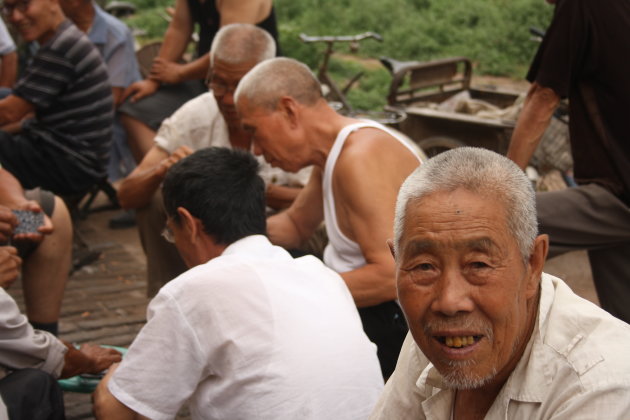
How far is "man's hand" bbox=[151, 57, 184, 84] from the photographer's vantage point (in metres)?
5.81

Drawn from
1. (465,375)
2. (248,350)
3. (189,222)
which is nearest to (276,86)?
(189,222)

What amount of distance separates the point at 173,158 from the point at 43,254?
819 mm

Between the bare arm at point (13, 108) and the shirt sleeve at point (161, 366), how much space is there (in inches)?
118

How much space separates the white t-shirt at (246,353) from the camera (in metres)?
2.46

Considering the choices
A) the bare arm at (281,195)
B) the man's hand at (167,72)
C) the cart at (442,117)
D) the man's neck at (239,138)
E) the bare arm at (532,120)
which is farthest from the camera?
the cart at (442,117)

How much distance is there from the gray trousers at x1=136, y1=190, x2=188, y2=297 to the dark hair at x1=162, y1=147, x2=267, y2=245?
1629mm

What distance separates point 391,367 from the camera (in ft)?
11.8

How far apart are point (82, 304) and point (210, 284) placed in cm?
280

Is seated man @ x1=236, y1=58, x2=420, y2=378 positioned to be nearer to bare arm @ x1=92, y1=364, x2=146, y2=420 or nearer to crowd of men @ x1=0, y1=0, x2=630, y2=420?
crowd of men @ x1=0, y1=0, x2=630, y2=420

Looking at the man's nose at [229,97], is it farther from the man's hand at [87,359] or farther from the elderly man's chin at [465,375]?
the elderly man's chin at [465,375]

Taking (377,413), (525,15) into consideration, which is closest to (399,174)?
(377,413)

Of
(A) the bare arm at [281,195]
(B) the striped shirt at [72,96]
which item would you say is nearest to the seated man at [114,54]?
(B) the striped shirt at [72,96]

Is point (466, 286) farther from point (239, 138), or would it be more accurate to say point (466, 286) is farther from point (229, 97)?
point (239, 138)

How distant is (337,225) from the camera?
3559 millimetres
